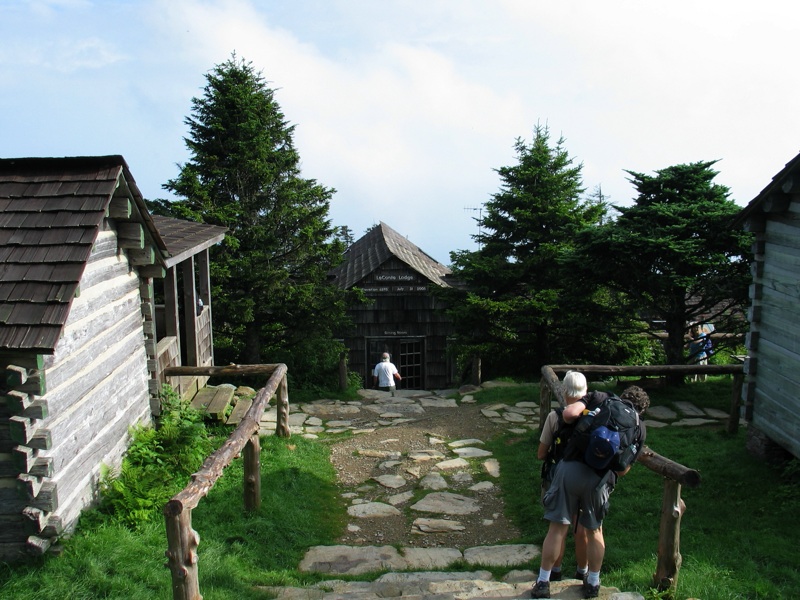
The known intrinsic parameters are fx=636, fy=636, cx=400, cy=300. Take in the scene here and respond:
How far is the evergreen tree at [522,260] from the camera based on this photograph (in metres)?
16.2

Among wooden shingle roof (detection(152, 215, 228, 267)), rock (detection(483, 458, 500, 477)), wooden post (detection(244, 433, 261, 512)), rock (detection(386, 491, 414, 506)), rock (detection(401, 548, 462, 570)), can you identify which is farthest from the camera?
wooden shingle roof (detection(152, 215, 228, 267))

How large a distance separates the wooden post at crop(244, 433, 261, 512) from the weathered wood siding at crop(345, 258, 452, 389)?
47.5ft

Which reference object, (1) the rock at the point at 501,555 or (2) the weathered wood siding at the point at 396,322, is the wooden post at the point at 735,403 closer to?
(1) the rock at the point at 501,555

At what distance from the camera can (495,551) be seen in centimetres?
610

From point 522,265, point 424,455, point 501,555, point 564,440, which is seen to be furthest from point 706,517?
point 522,265

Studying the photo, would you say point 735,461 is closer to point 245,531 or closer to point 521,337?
point 245,531

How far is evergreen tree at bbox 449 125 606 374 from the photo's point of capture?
1620 centimetres

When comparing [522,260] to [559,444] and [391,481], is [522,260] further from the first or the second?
[559,444]

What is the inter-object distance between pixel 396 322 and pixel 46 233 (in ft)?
52.3

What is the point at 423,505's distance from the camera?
760 centimetres

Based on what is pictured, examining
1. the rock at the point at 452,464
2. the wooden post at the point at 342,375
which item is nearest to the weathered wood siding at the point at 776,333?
the rock at the point at 452,464

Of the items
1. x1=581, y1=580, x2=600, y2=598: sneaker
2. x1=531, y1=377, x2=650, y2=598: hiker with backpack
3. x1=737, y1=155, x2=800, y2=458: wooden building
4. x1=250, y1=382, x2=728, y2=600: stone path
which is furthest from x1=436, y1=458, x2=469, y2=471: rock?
x1=581, y1=580, x2=600, y2=598: sneaker

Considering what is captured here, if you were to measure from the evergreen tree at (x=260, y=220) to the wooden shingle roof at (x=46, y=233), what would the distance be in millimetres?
7746

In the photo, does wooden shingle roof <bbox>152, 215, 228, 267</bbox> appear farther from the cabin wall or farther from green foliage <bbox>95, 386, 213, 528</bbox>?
green foliage <bbox>95, 386, 213, 528</bbox>
